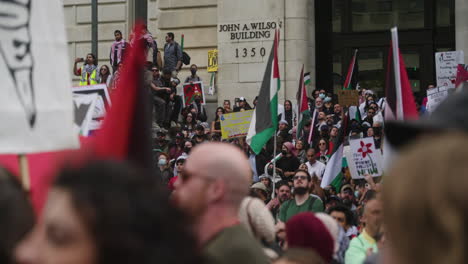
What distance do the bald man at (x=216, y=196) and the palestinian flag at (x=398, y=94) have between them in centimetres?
337

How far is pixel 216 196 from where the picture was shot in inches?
121

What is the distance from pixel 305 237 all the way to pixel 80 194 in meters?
2.94

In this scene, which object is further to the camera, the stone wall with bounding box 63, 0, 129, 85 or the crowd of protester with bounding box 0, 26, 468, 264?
the stone wall with bounding box 63, 0, 129, 85

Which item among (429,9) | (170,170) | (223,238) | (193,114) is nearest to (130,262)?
(223,238)

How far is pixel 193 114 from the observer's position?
22.7 m

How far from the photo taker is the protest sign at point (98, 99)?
5.84 meters

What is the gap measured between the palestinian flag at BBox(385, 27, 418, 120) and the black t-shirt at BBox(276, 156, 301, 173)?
8904 millimetres

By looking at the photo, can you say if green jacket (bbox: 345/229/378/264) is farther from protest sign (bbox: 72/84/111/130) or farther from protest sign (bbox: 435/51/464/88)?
protest sign (bbox: 435/51/464/88)

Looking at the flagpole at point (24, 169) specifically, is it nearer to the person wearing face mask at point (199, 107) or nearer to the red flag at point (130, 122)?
the red flag at point (130, 122)

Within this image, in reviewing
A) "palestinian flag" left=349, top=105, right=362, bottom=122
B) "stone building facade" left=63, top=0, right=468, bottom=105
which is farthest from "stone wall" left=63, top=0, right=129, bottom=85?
"palestinian flag" left=349, top=105, right=362, bottom=122

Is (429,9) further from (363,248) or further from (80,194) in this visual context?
(80,194)

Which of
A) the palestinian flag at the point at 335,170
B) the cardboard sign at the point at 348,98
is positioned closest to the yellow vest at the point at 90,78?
the cardboard sign at the point at 348,98

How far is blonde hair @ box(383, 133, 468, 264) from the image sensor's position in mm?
1505

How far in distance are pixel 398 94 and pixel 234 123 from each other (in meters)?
11.6
